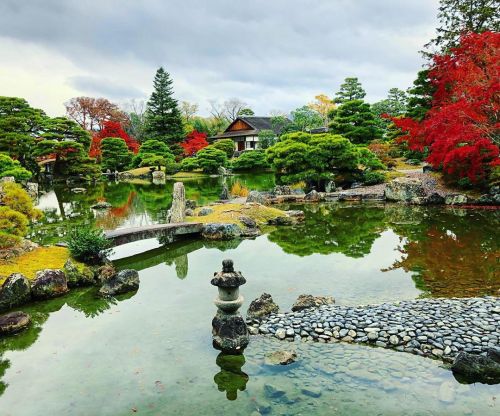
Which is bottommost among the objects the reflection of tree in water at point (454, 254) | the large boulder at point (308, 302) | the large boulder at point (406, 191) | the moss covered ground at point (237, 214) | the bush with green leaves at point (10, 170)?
the reflection of tree in water at point (454, 254)

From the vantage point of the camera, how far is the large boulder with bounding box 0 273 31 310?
7586 mm

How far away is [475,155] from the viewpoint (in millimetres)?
18719

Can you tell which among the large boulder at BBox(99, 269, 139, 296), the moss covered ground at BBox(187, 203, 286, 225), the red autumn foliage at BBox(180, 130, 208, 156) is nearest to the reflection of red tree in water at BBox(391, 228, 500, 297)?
the moss covered ground at BBox(187, 203, 286, 225)

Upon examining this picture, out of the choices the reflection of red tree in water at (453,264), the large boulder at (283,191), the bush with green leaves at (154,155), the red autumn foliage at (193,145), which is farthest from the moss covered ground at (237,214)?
the red autumn foliage at (193,145)

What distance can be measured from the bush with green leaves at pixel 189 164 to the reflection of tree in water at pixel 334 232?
23.4m

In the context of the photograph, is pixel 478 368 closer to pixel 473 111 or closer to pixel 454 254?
pixel 454 254

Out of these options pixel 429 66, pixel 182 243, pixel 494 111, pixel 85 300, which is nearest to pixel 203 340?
pixel 85 300

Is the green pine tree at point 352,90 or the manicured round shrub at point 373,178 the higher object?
the green pine tree at point 352,90

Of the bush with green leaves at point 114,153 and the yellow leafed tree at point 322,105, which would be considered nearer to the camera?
the bush with green leaves at point 114,153

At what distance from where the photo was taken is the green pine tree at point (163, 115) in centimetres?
4647

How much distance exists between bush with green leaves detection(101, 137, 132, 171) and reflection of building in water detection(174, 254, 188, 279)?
3365 cm

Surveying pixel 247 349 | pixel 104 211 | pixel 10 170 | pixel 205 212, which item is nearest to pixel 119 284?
pixel 247 349

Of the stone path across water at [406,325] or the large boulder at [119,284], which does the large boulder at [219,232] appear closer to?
the large boulder at [119,284]

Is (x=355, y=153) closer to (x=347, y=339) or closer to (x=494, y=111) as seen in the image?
(x=494, y=111)
